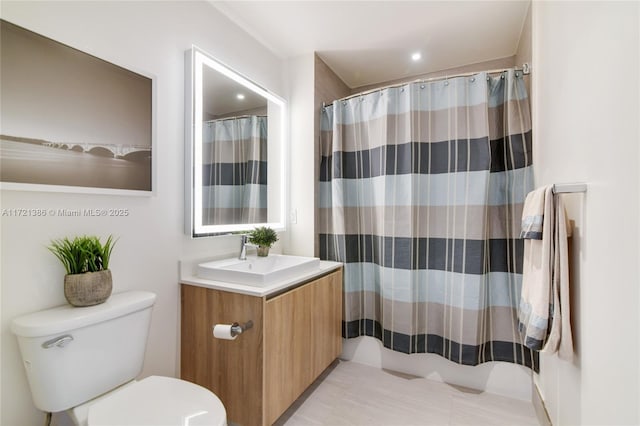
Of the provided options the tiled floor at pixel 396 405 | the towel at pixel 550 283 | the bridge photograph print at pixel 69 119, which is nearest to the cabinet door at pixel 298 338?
the tiled floor at pixel 396 405

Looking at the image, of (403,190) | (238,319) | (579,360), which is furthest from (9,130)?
(579,360)

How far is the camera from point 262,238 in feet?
6.44

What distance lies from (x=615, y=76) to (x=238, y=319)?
1672 millimetres

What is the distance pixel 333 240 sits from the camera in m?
2.32

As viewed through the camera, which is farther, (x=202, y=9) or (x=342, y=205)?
(x=342, y=205)

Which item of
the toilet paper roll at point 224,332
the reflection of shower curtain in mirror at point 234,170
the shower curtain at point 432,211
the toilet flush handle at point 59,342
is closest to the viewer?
the toilet flush handle at point 59,342

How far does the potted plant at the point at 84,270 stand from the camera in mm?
1072

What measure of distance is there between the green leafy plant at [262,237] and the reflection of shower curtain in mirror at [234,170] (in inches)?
4.9

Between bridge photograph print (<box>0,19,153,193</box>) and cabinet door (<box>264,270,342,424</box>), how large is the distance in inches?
36.5

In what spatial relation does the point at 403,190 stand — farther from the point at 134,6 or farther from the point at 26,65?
the point at 26,65

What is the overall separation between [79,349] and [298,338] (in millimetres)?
1011

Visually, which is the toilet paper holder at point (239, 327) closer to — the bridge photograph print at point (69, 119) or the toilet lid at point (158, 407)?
the toilet lid at point (158, 407)

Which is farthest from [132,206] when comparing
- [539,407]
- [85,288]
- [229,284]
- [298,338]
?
[539,407]

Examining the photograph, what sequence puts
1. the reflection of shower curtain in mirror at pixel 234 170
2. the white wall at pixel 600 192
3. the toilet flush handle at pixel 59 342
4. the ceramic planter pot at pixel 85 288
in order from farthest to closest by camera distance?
1. the reflection of shower curtain in mirror at pixel 234 170
2. the ceramic planter pot at pixel 85 288
3. the toilet flush handle at pixel 59 342
4. the white wall at pixel 600 192
